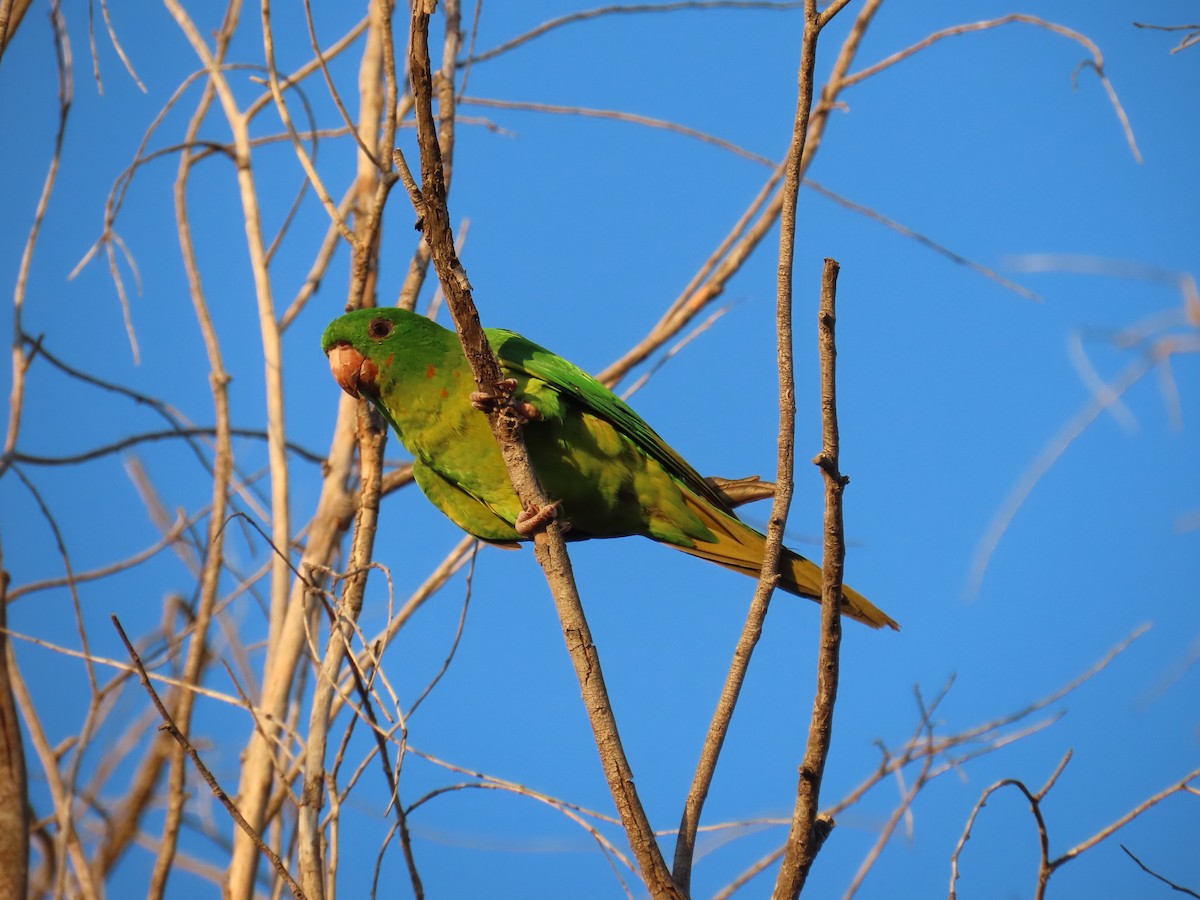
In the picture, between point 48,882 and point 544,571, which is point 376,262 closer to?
point 544,571

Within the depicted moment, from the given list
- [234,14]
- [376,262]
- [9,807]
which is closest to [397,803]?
[9,807]

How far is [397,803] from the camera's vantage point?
91.7 inches

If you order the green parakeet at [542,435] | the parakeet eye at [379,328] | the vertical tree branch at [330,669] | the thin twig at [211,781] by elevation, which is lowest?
the thin twig at [211,781]

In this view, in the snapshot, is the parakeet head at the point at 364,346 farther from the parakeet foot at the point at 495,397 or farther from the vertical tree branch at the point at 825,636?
the vertical tree branch at the point at 825,636

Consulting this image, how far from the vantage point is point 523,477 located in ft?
8.13

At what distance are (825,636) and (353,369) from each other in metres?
1.93

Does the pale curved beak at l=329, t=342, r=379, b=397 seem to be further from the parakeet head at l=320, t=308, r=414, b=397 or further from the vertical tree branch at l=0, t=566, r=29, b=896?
the vertical tree branch at l=0, t=566, r=29, b=896

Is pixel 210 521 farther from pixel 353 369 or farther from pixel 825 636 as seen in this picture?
pixel 825 636

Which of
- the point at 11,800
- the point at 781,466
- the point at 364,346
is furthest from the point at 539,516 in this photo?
the point at 11,800

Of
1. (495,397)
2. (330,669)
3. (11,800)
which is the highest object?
(495,397)

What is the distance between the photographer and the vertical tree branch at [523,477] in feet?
6.39

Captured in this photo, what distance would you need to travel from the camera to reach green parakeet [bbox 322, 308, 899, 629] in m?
3.34

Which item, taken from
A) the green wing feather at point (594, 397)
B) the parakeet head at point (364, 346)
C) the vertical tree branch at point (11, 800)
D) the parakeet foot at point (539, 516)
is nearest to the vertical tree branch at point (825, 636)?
the parakeet foot at point (539, 516)

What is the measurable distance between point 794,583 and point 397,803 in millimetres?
1360
